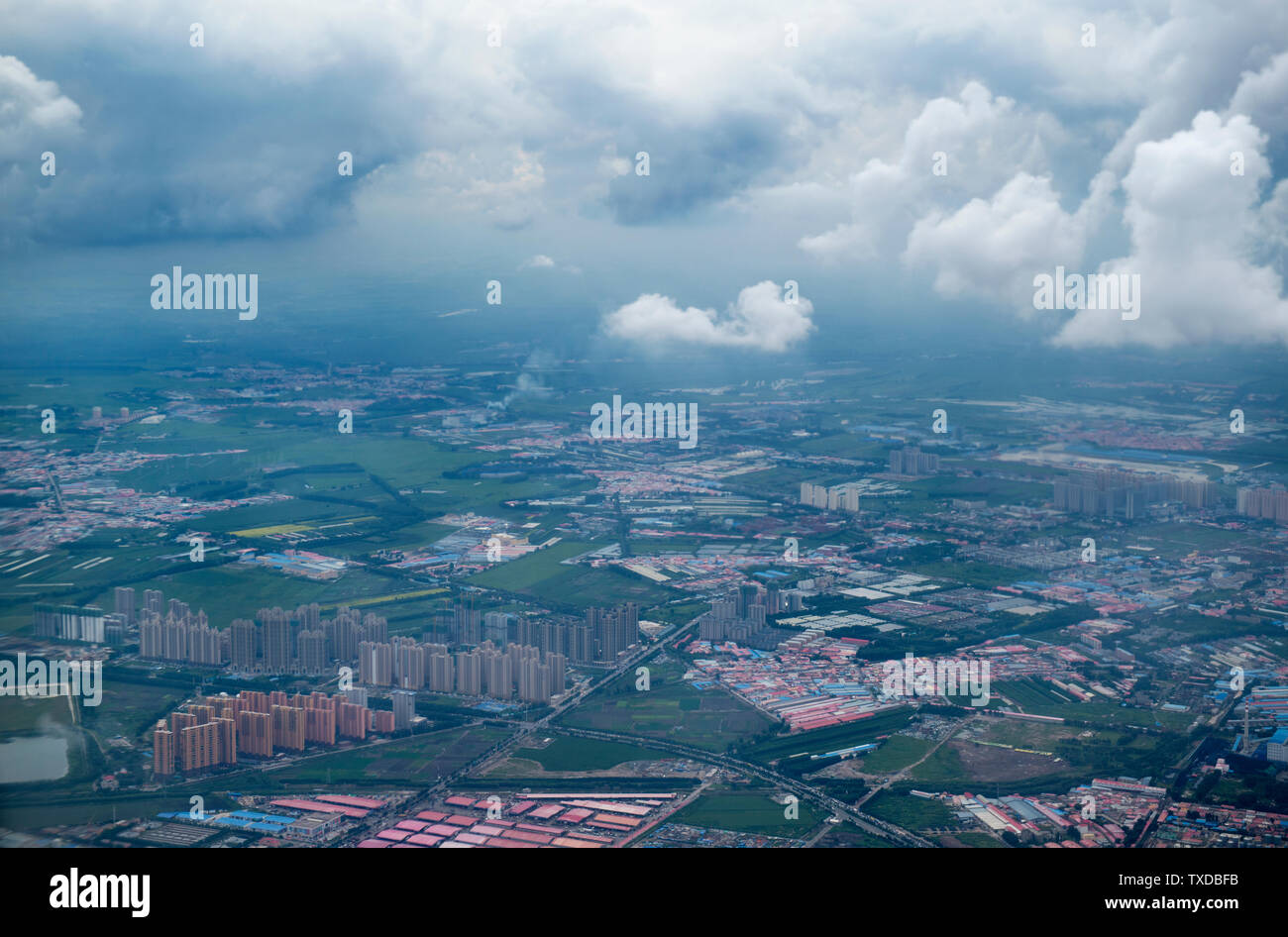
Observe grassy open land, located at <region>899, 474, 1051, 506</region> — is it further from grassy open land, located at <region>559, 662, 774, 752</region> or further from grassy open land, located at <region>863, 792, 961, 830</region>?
grassy open land, located at <region>863, 792, 961, 830</region>

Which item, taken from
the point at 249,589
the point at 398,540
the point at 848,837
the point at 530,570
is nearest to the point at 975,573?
the point at 530,570

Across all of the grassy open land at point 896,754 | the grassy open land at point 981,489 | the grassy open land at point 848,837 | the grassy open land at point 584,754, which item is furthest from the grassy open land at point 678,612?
the grassy open land at point 981,489

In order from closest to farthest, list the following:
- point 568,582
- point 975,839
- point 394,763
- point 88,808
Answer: point 975,839
point 88,808
point 394,763
point 568,582

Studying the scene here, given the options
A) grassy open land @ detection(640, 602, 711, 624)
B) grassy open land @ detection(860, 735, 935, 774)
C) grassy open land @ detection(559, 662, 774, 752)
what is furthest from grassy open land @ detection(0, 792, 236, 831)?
grassy open land @ detection(640, 602, 711, 624)

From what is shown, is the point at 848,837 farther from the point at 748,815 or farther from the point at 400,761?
the point at 400,761

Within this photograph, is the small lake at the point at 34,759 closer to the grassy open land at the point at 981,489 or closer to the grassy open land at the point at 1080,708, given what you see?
the grassy open land at the point at 1080,708
